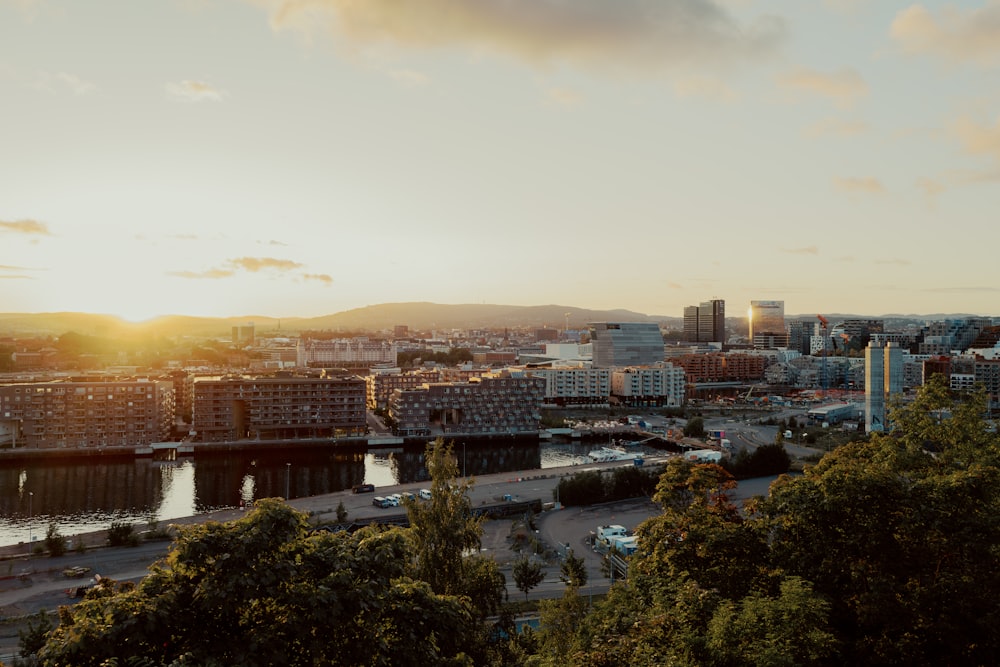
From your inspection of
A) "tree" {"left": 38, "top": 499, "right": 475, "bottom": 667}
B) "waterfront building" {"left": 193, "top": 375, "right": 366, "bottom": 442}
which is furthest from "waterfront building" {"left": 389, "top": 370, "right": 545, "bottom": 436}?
"tree" {"left": 38, "top": 499, "right": 475, "bottom": 667}

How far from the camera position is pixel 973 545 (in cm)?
381

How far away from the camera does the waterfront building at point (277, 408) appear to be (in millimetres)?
23922

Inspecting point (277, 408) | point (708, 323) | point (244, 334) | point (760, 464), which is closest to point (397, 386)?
point (277, 408)

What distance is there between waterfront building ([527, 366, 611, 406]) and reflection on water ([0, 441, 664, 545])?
974 cm

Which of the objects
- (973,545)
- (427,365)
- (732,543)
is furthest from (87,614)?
(427,365)

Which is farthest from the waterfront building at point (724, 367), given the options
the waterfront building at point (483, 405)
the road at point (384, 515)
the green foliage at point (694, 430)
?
the road at point (384, 515)

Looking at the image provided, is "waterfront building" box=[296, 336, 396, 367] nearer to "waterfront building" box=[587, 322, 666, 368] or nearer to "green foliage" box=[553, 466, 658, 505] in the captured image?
"waterfront building" box=[587, 322, 666, 368]

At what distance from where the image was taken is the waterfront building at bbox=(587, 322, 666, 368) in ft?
135

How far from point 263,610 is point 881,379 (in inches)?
991

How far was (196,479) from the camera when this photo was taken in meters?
19.1

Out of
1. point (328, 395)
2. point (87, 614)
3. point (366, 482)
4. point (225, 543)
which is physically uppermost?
point (225, 543)

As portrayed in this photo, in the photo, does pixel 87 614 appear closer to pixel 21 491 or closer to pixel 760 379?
pixel 21 491

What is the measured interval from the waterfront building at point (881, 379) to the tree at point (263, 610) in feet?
79.2

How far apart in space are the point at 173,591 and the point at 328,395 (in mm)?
23146
